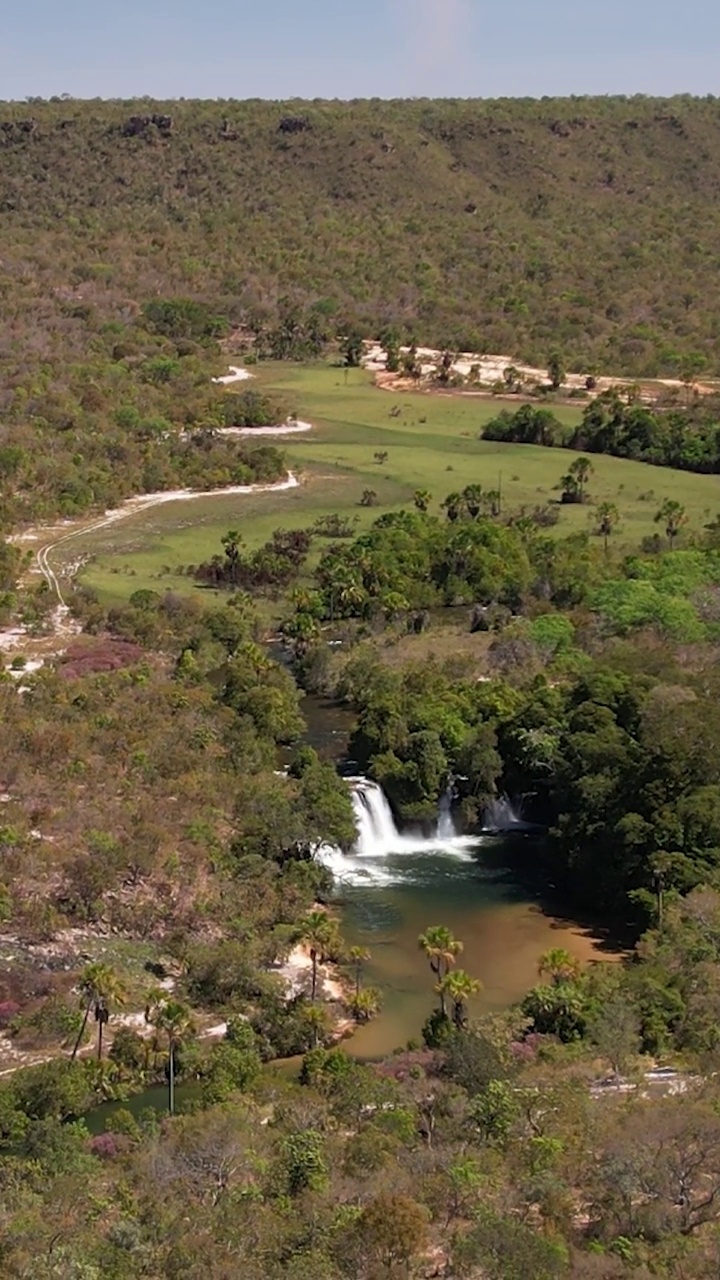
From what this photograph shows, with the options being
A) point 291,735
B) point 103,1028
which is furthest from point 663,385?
point 103,1028

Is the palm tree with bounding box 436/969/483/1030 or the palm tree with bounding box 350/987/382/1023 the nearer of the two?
the palm tree with bounding box 436/969/483/1030

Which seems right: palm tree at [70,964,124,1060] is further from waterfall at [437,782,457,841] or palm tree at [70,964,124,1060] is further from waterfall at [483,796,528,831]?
waterfall at [483,796,528,831]

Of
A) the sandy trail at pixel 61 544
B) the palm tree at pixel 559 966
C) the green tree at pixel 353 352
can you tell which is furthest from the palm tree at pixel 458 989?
the green tree at pixel 353 352

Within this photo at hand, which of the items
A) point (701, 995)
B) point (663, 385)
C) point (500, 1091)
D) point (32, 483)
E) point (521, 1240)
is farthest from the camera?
point (663, 385)

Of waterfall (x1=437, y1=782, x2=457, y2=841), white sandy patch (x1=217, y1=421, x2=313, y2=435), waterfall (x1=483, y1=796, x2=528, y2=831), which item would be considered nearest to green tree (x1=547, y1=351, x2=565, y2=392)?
white sandy patch (x1=217, y1=421, x2=313, y2=435)

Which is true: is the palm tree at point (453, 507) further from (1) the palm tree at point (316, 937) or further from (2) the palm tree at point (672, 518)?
(1) the palm tree at point (316, 937)

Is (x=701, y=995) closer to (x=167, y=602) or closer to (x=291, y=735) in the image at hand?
(x=291, y=735)
